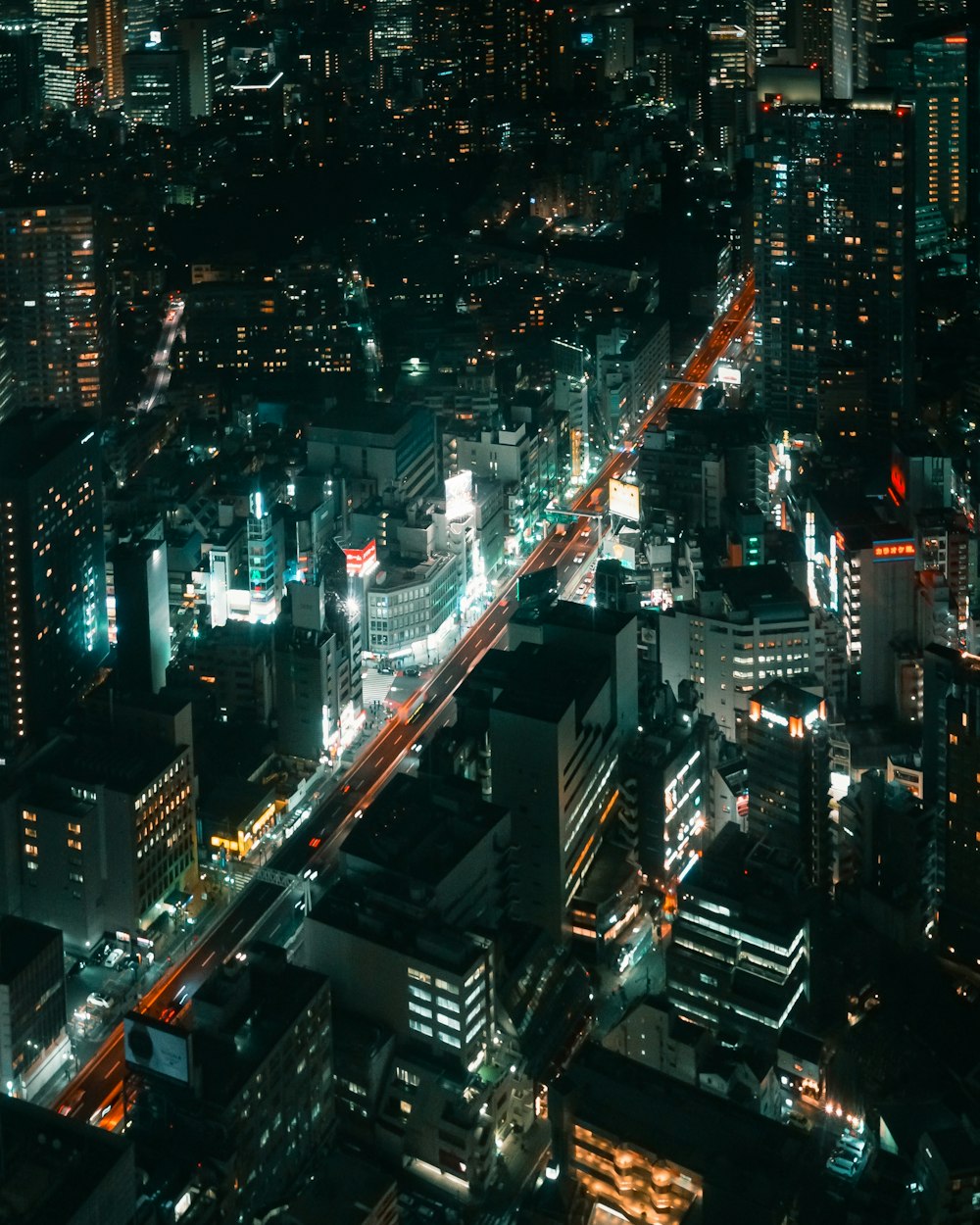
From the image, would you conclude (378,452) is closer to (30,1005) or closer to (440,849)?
(440,849)

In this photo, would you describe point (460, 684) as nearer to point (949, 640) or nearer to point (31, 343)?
point (949, 640)

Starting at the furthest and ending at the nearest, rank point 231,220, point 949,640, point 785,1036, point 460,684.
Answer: point 231,220 < point 949,640 < point 460,684 < point 785,1036

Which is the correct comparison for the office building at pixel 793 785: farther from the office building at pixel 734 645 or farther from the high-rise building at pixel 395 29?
the high-rise building at pixel 395 29

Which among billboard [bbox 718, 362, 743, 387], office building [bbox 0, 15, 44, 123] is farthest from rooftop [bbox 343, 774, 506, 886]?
office building [bbox 0, 15, 44, 123]

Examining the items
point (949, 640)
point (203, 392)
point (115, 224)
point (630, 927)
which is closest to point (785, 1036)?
point (630, 927)

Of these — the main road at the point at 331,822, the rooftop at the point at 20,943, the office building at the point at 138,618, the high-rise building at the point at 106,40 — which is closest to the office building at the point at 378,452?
the main road at the point at 331,822

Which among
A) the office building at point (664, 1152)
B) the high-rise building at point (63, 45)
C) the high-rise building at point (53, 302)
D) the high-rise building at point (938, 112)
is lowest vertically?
the office building at point (664, 1152)
